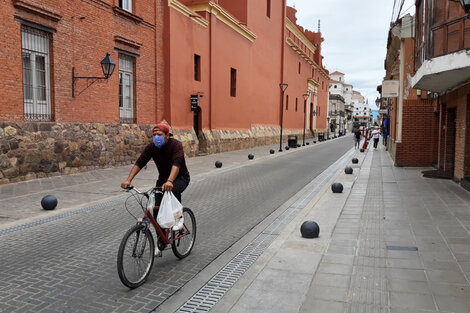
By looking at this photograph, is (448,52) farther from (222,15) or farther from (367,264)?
(222,15)

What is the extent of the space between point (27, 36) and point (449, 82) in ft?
37.9

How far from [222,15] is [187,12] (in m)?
4.28

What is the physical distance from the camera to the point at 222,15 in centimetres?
2288

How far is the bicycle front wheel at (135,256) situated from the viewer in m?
3.81

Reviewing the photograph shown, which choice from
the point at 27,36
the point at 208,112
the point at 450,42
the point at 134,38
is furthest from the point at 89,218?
the point at 208,112

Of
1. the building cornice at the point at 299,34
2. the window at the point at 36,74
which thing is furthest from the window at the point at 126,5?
the building cornice at the point at 299,34

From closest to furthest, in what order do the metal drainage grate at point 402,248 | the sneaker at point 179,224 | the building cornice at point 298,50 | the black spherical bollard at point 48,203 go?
the sneaker at point 179,224 < the metal drainage grate at point 402,248 < the black spherical bollard at point 48,203 < the building cornice at point 298,50

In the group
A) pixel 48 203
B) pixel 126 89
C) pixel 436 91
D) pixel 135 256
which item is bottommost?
pixel 48 203

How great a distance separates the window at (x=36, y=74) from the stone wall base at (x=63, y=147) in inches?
19.7

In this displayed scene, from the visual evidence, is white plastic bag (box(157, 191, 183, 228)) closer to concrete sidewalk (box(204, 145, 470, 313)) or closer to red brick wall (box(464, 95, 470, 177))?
concrete sidewalk (box(204, 145, 470, 313))

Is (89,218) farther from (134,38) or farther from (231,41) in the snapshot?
(231,41)

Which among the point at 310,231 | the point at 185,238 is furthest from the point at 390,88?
the point at 185,238

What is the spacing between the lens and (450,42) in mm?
7961

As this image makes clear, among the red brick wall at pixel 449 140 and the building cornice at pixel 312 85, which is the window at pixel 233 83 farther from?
the building cornice at pixel 312 85
